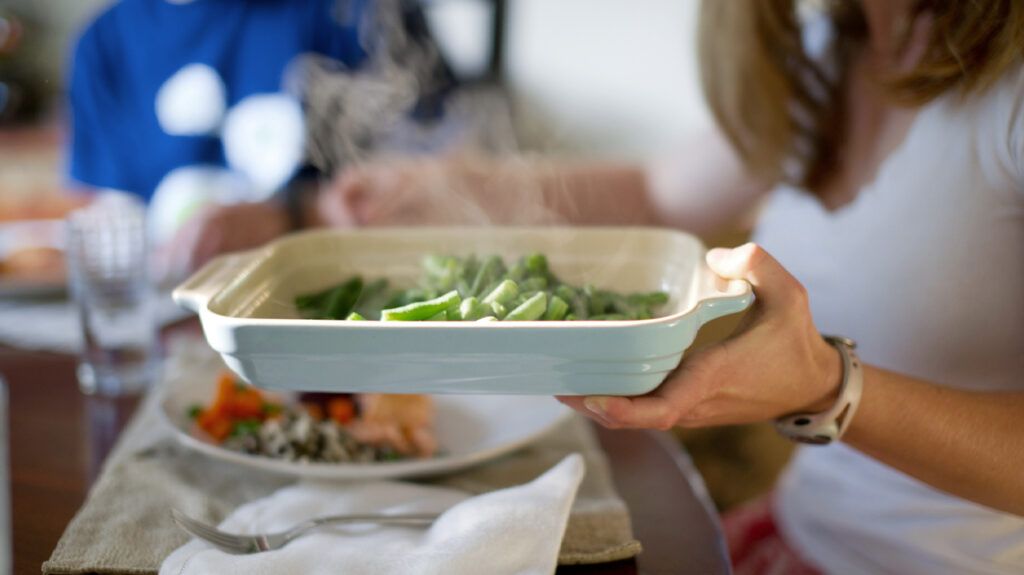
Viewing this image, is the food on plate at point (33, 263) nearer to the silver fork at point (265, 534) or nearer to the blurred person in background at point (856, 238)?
the blurred person in background at point (856, 238)

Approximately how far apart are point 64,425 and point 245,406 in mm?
270

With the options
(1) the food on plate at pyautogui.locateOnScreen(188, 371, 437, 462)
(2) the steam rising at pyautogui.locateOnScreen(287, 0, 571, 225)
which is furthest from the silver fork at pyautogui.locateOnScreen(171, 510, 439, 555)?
(2) the steam rising at pyautogui.locateOnScreen(287, 0, 571, 225)

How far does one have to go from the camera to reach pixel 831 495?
116 cm

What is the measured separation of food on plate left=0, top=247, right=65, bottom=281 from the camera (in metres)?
1.52

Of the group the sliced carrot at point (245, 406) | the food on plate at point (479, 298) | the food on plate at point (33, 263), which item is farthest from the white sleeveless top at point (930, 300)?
the food on plate at point (33, 263)

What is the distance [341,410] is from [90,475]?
279 mm

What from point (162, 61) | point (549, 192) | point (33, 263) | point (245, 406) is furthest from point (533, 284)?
point (162, 61)

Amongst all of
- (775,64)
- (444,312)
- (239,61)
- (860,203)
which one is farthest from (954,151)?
(239,61)

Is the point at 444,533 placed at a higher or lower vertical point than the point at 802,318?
lower

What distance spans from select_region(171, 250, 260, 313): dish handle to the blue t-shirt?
6.50ft

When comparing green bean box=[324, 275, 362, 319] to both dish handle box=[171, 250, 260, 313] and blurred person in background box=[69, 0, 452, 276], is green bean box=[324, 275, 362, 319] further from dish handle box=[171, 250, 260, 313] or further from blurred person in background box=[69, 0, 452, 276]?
blurred person in background box=[69, 0, 452, 276]

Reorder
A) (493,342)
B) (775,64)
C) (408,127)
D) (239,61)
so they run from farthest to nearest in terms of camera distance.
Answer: (239,61) → (408,127) → (775,64) → (493,342)

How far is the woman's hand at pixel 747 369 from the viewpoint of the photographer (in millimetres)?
664

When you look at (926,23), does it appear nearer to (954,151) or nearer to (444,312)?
(954,151)
